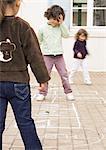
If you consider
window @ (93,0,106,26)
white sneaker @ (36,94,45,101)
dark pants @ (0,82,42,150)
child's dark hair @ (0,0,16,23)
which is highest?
child's dark hair @ (0,0,16,23)

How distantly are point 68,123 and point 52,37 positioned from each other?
105 inches

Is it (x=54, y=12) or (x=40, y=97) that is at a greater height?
(x=54, y=12)

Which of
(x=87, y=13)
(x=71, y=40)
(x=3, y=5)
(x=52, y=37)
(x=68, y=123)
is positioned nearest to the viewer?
(x=3, y=5)

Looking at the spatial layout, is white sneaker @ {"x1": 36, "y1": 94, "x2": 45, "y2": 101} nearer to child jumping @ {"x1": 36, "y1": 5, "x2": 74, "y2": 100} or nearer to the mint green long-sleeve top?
child jumping @ {"x1": 36, "y1": 5, "x2": 74, "y2": 100}

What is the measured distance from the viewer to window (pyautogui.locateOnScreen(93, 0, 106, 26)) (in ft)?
57.1

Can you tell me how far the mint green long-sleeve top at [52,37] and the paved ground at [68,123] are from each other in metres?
1.01

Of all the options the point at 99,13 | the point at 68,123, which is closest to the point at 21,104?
the point at 68,123

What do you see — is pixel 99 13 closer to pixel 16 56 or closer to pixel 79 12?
pixel 79 12

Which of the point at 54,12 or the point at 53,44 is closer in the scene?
the point at 54,12

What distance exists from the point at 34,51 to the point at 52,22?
16.0 feet

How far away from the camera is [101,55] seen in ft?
55.6

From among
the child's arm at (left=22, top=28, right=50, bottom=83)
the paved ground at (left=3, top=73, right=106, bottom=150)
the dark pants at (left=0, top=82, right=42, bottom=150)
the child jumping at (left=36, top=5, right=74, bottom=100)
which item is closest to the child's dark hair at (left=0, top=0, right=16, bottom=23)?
the child's arm at (left=22, top=28, right=50, bottom=83)

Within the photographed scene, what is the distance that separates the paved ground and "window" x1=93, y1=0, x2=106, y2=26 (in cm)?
635

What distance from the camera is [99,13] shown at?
17516 mm
